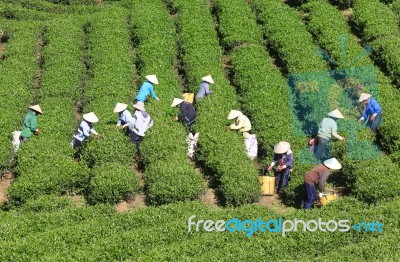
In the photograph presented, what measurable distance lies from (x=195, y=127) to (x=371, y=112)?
5014mm

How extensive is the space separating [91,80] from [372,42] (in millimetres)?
9940

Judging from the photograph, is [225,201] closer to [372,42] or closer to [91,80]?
[91,80]

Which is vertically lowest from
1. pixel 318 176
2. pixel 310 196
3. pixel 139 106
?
pixel 310 196

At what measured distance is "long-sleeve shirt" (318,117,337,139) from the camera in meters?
19.0

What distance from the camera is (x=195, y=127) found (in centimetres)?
2100

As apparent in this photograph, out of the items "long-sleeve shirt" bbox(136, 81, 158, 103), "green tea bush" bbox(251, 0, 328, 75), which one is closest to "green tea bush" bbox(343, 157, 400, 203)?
"green tea bush" bbox(251, 0, 328, 75)

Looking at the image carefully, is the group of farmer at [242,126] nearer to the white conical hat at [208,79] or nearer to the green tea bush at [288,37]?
the white conical hat at [208,79]

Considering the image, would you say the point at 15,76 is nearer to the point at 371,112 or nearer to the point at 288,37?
the point at 288,37

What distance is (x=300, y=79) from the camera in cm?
2348

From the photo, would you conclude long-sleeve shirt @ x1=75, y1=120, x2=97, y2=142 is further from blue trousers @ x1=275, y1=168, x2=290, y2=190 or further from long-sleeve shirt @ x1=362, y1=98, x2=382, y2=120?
long-sleeve shirt @ x1=362, y1=98, x2=382, y2=120

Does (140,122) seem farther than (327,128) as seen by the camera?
Yes

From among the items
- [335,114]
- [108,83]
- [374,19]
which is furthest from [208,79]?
[374,19]

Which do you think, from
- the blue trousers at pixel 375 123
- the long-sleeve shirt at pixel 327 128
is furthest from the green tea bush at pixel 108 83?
the blue trousers at pixel 375 123

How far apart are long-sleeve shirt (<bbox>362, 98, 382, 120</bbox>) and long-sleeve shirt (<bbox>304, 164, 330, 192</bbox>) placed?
3718mm
